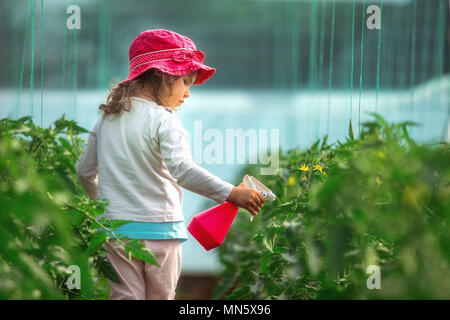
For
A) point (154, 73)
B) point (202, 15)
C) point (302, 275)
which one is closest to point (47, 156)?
point (154, 73)

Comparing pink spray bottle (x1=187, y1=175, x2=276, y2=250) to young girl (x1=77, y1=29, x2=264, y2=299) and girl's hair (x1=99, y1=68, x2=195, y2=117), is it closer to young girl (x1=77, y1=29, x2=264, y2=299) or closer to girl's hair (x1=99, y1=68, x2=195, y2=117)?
young girl (x1=77, y1=29, x2=264, y2=299)

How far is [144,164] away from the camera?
1.43 meters

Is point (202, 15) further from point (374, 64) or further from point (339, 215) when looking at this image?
point (339, 215)

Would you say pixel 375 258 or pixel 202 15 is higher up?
pixel 202 15

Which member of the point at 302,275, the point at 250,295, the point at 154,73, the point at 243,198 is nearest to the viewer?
the point at 302,275

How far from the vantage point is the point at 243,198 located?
1348 millimetres

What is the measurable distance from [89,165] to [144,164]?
216 millimetres

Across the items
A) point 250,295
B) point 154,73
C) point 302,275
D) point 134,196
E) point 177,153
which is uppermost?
point 154,73

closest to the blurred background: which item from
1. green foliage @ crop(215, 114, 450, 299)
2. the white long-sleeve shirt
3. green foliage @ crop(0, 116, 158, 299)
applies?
the white long-sleeve shirt

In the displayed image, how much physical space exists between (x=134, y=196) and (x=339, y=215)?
70 cm

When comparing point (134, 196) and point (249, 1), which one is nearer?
point (134, 196)

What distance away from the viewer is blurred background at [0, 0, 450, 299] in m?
4.02

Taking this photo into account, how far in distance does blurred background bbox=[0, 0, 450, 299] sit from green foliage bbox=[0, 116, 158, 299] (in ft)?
8.79
